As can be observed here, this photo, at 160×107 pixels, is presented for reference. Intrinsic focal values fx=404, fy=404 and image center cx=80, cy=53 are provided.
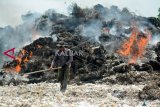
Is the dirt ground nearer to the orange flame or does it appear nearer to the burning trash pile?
the burning trash pile

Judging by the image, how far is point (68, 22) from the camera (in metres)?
42.1

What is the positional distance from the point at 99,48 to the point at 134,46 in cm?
452

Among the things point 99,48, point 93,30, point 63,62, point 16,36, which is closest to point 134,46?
point 99,48

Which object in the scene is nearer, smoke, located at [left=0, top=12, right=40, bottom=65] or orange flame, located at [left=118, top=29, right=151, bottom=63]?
orange flame, located at [left=118, top=29, right=151, bottom=63]

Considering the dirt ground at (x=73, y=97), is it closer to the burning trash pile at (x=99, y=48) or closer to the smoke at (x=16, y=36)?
the burning trash pile at (x=99, y=48)

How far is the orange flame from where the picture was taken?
3159cm

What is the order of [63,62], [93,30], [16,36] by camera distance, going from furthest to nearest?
[16,36] → [93,30] → [63,62]

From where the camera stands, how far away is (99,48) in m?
30.1

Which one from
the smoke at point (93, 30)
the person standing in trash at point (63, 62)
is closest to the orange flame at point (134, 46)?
the smoke at point (93, 30)

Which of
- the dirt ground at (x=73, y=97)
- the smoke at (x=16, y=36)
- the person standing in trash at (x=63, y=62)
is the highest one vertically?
the smoke at (x=16, y=36)

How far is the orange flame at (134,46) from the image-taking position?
31594 mm

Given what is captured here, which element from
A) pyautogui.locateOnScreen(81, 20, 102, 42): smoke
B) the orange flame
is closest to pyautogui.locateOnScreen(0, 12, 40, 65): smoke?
pyautogui.locateOnScreen(81, 20, 102, 42): smoke

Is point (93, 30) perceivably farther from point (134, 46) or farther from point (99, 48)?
point (99, 48)

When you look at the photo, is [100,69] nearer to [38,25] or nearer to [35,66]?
[35,66]
